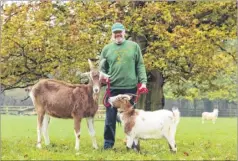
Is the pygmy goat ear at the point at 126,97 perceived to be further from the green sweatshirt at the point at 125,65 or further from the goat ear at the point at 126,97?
the green sweatshirt at the point at 125,65

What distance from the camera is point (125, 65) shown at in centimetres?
898

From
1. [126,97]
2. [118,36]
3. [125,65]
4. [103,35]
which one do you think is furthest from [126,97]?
[103,35]

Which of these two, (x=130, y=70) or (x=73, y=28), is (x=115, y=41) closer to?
(x=130, y=70)

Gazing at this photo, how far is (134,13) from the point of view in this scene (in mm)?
14078

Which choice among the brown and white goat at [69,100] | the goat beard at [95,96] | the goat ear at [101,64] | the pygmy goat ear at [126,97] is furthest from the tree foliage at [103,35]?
the pygmy goat ear at [126,97]

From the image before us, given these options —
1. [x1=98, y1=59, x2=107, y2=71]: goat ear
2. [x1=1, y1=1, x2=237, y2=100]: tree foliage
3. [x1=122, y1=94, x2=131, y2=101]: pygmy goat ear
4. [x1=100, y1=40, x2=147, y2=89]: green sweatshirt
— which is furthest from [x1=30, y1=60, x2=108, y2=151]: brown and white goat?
[x1=1, y1=1, x2=237, y2=100]: tree foliage

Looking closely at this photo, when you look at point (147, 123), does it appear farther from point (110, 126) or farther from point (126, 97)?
point (110, 126)

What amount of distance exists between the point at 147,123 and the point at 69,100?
1765 millimetres

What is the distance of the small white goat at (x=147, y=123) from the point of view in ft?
28.3

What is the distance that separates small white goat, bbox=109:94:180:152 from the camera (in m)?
8.62

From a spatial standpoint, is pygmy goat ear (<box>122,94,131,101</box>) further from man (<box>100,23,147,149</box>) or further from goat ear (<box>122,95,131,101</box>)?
man (<box>100,23,147,149</box>)

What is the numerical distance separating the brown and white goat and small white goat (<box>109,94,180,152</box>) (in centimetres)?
71

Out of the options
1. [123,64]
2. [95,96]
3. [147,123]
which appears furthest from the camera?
[95,96]

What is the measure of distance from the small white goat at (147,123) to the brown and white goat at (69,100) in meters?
0.71
